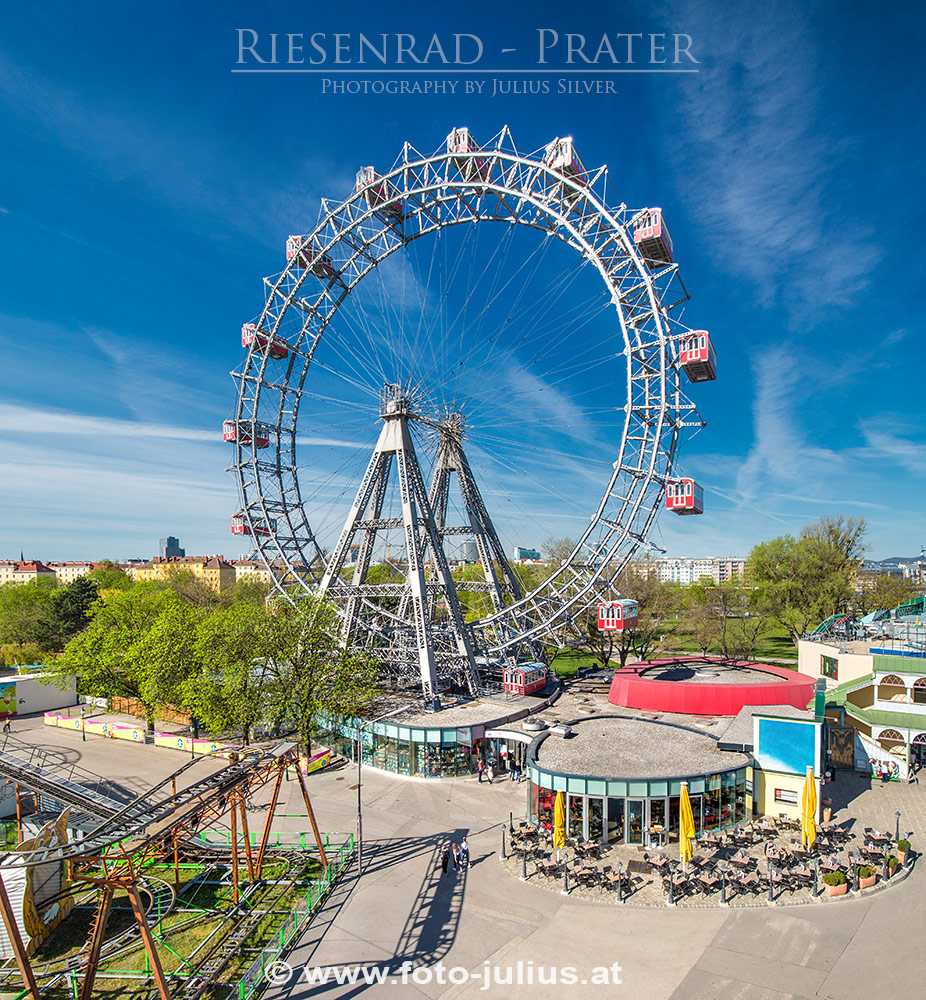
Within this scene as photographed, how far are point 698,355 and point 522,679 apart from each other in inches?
743

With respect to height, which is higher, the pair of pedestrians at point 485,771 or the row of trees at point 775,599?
the row of trees at point 775,599

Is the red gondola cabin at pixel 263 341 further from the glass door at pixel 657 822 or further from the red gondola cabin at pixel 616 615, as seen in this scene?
the glass door at pixel 657 822

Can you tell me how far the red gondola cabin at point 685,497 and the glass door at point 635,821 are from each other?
14114 millimetres

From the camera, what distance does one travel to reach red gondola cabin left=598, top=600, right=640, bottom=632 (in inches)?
1164

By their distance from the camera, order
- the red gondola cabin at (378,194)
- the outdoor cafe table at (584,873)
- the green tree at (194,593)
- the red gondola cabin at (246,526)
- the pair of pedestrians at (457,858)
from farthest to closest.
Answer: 1. the green tree at (194,593)
2. the red gondola cabin at (246,526)
3. the red gondola cabin at (378,194)
4. the pair of pedestrians at (457,858)
5. the outdoor cafe table at (584,873)

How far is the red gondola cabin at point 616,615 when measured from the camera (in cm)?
2956

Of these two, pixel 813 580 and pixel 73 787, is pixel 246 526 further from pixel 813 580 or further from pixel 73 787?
pixel 813 580

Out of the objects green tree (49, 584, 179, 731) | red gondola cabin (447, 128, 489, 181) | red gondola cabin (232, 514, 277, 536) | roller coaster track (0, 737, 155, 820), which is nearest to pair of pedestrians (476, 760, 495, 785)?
roller coaster track (0, 737, 155, 820)

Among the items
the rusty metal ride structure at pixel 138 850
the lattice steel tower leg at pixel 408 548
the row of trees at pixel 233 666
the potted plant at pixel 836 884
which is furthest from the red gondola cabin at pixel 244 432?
the potted plant at pixel 836 884

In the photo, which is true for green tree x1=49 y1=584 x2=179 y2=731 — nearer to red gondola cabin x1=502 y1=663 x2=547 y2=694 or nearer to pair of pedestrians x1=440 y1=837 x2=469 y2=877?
red gondola cabin x1=502 y1=663 x2=547 y2=694

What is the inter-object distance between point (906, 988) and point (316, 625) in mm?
25711

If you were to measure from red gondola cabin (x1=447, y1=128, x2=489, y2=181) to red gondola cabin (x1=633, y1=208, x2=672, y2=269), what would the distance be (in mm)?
9136

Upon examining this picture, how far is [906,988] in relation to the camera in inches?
504

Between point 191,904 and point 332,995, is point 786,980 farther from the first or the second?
point 191,904
